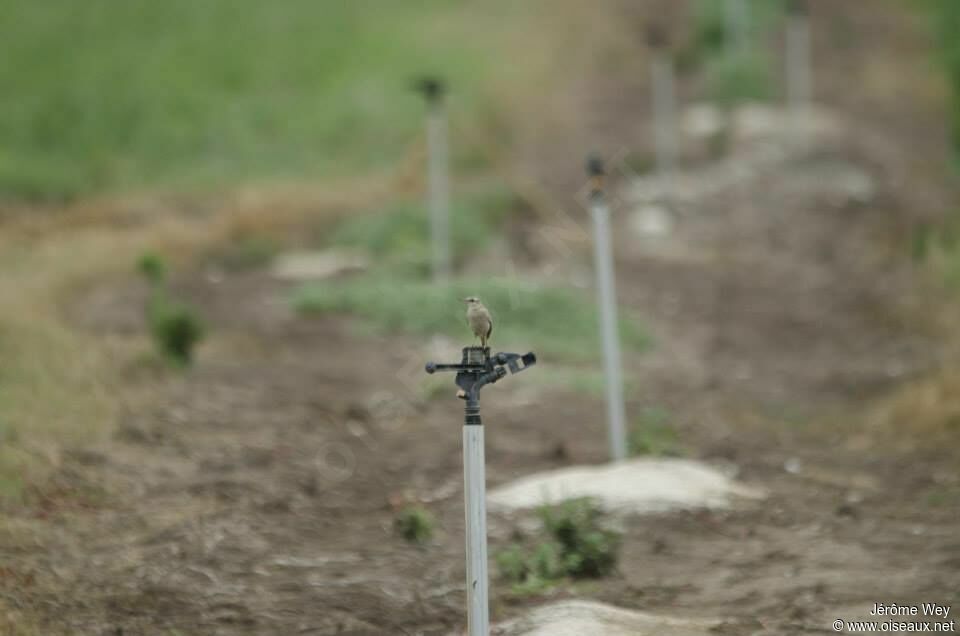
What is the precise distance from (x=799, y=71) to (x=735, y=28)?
180 centimetres

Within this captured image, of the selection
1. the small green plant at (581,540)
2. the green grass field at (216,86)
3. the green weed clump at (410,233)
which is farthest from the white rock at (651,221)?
the small green plant at (581,540)

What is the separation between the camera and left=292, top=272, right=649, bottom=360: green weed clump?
12.8 m

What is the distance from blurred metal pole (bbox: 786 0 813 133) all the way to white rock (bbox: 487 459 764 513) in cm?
1388

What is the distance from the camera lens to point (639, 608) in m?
6.24

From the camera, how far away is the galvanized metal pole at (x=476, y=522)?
16.2ft

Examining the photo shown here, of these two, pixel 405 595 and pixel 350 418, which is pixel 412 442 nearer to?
pixel 350 418

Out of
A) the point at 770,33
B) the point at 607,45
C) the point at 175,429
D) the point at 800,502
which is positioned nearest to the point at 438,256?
the point at 175,429

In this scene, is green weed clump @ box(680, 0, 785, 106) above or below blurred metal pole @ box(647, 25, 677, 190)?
above

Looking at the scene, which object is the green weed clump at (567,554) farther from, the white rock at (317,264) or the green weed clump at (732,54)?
the green weed clump at (732,54)

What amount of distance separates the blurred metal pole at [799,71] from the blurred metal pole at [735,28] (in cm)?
77

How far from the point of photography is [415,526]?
24.2ft

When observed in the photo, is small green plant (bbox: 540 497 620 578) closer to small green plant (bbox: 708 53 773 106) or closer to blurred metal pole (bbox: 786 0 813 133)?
small green plant (bbox: 708 53 773 106)

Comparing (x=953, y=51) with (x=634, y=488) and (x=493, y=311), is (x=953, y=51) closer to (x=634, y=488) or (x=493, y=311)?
(x=493, y=311)

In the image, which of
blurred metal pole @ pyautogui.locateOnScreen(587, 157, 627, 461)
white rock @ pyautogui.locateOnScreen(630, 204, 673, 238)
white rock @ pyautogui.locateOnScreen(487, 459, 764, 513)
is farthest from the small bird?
white rock @ pyautogui.locateOnScreen(630, 204, 673, 238)
